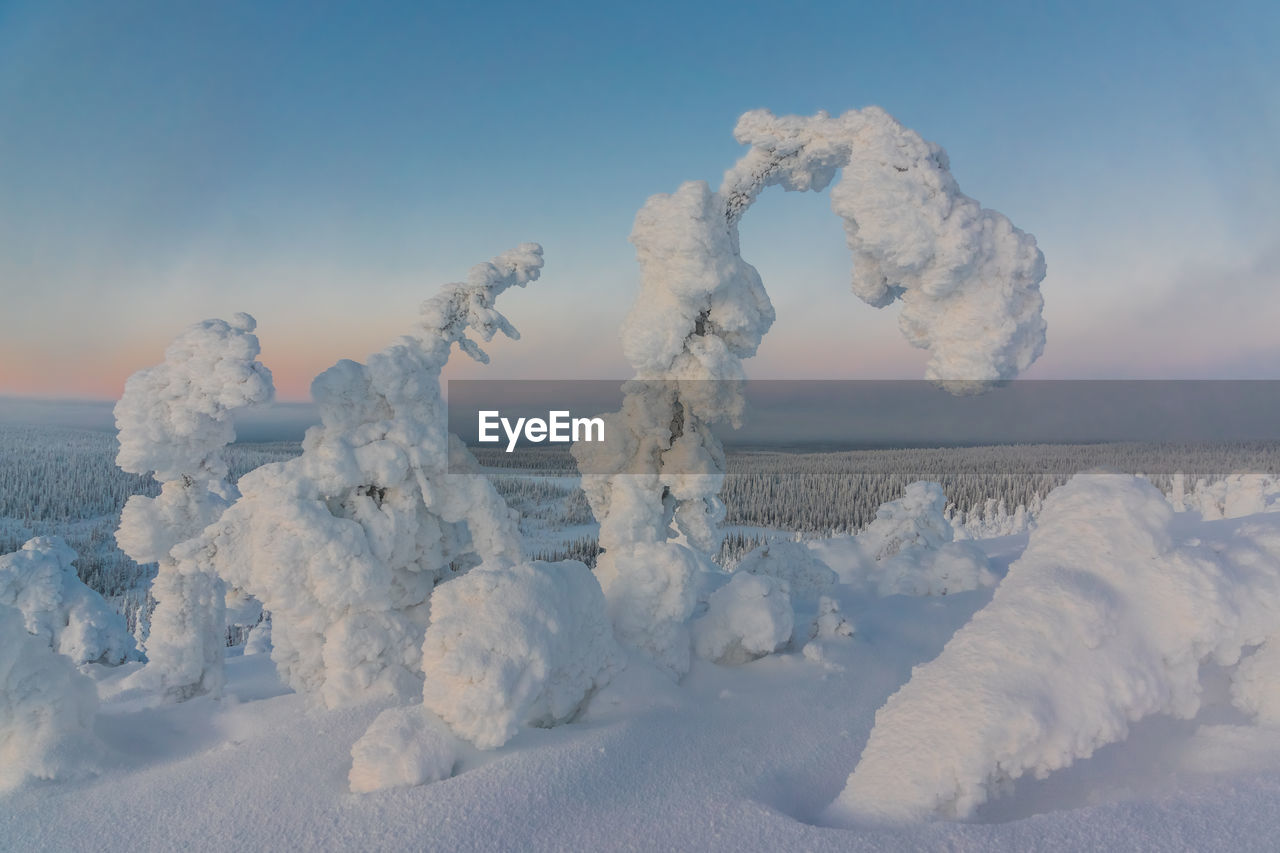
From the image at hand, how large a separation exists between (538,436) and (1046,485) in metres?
78.7

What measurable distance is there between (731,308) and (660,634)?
343 centimetres

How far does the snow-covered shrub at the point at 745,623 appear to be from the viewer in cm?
743

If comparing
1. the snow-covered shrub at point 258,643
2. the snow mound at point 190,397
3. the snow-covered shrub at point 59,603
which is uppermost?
the snow mound at point 190,397

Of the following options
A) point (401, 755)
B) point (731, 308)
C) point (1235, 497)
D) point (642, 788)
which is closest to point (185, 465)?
point (401, 755)

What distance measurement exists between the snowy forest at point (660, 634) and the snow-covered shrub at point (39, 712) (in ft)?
0.08

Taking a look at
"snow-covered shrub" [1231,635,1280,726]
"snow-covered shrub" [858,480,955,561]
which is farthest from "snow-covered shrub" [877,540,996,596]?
"snow-covered shrub" [858,480,955,561]

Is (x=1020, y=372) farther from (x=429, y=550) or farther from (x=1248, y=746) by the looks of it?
(x=429, y=550)

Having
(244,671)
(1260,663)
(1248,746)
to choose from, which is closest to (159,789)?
(1248,746)

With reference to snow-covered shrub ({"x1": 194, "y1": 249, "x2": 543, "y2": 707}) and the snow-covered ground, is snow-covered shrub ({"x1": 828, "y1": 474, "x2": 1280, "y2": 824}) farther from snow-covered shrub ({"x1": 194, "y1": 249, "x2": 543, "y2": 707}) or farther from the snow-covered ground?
snow-covered shrub ({"x1": 194, "y1": 249, "x2": 543, "y2": 707})

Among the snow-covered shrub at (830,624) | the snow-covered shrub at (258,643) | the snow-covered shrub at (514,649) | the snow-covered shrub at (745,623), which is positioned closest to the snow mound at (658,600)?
the snow-covered shrub at (745,623)

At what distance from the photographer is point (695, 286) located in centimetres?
749

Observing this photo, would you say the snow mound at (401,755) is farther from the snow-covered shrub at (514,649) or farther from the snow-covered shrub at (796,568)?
the snow-covered shrub at (796,568)

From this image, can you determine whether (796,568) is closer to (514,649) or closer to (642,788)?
(514,649)

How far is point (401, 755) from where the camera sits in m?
4.79
